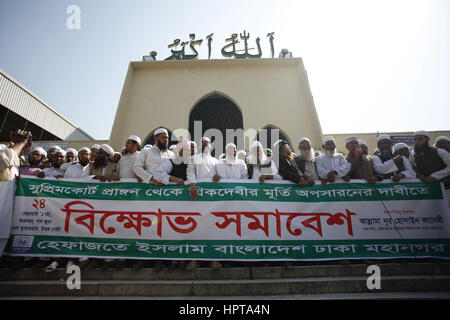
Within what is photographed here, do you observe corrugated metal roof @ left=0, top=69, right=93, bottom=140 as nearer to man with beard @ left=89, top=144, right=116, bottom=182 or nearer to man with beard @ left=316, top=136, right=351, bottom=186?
man with beard @ left=89, top=144, right=116, bottom=182

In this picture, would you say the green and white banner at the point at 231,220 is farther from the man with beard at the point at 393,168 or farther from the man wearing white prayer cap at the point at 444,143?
the man wearing white prayer cap at the point at 444,143

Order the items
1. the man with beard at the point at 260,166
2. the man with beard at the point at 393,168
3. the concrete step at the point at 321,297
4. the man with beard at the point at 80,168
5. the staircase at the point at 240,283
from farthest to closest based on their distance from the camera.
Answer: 1. the man with beard at the point at 80,168
2. the man with beard at the point at 260,166
3. the man with beard at the point at 393,168
4. the staircase at the point at 240,283
5. the concrete step at the point at 321,297

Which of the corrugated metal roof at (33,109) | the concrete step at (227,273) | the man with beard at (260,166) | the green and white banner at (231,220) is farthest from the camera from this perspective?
the corrugated metal roof at (33,109)

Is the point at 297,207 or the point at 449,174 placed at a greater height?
the point at 449,174

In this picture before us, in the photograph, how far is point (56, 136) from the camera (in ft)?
43.3

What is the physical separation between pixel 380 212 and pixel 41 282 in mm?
4448

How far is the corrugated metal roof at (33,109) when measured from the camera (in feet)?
31.9

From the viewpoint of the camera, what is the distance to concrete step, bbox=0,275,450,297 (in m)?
2.42

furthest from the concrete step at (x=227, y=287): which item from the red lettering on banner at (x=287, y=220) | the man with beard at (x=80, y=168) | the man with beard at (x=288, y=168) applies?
the man with beard at (x=80, y=168)

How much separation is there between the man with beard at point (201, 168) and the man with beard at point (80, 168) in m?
1.72

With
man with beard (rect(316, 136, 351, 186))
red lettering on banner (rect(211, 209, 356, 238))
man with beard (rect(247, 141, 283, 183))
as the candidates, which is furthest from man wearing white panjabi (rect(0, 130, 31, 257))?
man with beard (rect(316, 136, 351, 186))

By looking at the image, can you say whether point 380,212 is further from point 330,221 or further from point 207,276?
point 207,276

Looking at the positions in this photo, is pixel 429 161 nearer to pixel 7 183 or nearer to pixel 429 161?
pixel 429 161

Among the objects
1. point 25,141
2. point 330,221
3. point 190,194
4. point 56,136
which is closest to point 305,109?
point 330,221
